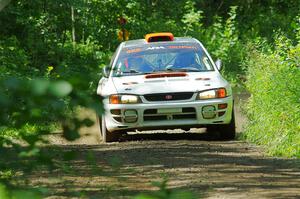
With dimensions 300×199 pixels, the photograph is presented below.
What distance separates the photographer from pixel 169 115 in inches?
532

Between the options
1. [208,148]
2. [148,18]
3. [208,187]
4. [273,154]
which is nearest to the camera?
[208,187]

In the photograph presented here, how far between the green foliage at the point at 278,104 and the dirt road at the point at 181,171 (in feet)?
0.86

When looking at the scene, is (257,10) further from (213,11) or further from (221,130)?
(221,130)

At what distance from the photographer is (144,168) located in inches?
415

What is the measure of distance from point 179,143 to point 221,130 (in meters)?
1.17

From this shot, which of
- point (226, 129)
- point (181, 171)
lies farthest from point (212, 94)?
point (181, 171)

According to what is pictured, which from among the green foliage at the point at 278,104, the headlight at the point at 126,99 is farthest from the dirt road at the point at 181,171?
the headlight at the point at 126,99

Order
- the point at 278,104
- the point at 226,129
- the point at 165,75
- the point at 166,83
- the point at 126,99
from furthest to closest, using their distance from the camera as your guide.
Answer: the point at 226,129
the point at 165,75
the point at 166,83
the point at 126,99
the point at 278,104

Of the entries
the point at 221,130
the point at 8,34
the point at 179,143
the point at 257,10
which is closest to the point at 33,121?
the point at 179,143

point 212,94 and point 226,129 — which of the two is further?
point 226,129

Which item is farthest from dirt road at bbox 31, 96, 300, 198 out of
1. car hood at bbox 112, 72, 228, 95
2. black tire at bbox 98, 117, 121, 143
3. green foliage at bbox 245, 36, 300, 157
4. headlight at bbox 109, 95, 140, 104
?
car hood at bbox 112, 72, 228, 95

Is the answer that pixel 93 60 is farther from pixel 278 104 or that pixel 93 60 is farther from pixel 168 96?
pixel 168 96

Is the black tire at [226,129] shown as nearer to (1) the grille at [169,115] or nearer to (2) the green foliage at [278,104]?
(2) the green foliage at [278,104]

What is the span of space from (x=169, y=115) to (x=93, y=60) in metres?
9.31
